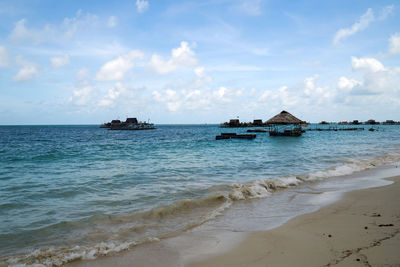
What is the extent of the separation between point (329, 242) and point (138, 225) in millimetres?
4155

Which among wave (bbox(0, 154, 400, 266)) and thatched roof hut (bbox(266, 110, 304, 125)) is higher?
thatched roof hut (bbox(266, 110, 304, 125))

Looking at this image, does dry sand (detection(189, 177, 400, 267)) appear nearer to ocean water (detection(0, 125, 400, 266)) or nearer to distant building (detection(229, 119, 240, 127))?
ocean water (detection(0, 125, 400, 266))

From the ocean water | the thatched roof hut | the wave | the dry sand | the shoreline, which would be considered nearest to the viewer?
the dry sand

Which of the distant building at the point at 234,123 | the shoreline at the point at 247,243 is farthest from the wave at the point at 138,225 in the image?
the distant building at the point at 234,123

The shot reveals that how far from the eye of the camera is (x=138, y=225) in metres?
6.17

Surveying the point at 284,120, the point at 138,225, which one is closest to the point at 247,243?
the point at 138,225

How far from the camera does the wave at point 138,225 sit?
4.62 m

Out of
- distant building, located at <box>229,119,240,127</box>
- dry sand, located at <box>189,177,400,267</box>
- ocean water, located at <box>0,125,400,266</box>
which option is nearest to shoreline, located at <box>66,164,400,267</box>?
dry sand, located at <box>189,177,400,267</box>

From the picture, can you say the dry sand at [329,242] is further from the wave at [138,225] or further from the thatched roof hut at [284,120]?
the thatched roof hut at [284,120]

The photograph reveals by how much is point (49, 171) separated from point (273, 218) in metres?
12.3

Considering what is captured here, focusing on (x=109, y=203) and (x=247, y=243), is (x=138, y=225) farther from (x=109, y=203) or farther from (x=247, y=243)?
(x=247, y=243)

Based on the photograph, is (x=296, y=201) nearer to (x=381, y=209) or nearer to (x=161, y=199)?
(x=381, y=209)

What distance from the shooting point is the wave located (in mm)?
4622

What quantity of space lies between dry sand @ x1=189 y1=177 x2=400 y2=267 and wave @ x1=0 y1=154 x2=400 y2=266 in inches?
70.8
